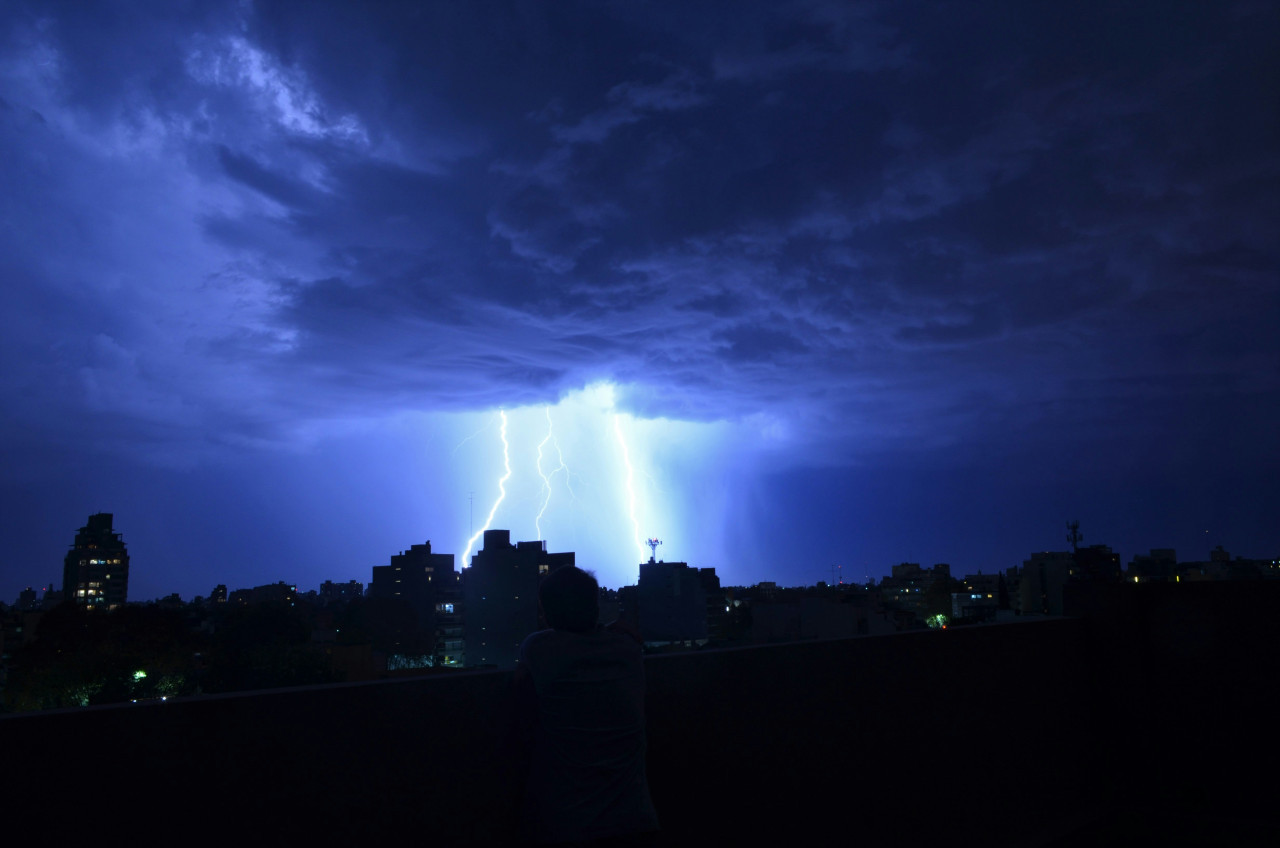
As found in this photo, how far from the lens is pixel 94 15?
19.0 meters

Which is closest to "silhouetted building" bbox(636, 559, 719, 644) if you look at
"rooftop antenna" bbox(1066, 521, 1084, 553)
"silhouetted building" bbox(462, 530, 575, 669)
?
"silhouetted building" bbox(462, 530, 575, 669)

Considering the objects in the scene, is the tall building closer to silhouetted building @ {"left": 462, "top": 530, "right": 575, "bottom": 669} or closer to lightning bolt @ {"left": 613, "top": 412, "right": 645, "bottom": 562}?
silhouetted building @ {"left": 462, "top": 530, "right": 575, "bottom": 669}

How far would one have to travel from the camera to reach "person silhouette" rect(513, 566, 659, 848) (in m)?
1.65

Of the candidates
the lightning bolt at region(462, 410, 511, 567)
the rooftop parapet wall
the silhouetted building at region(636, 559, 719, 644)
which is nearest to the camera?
the rooftop parapet wall

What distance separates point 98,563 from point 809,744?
92.7m

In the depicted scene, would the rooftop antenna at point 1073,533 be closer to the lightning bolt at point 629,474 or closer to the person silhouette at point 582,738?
the person silhouette at point 582,738

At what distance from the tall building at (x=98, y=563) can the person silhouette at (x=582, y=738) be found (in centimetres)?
8715

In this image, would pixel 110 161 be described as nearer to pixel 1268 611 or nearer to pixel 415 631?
pixel 415 631

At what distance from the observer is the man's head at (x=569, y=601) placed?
1.82 metres

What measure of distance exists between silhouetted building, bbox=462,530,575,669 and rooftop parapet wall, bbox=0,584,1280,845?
32999 millimetres

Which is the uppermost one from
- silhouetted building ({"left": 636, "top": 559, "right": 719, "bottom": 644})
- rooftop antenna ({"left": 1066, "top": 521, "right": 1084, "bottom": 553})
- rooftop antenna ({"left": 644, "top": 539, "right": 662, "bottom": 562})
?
rooftop antenna ({"left": 644, "top": 539, "right": 662, "bottom": 562})

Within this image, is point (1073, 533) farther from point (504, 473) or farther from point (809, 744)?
point (504, 473)

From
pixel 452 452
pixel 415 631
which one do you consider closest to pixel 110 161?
pixel 452 452

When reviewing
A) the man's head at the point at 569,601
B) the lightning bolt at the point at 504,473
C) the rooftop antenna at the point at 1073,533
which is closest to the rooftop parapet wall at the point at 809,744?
the man's head at the point at 569,601
